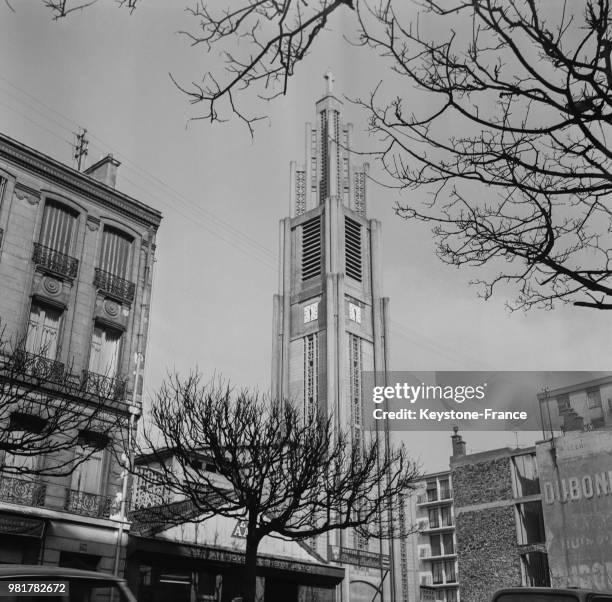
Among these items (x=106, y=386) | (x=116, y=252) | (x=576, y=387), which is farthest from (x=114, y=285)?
(x=576, y=387)

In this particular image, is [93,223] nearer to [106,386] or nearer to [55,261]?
[55,261]

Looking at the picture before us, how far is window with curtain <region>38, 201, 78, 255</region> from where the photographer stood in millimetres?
24736

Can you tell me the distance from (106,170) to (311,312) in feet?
154

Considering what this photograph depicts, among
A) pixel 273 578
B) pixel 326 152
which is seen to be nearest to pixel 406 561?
pixel 273 578

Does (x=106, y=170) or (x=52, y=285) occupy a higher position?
(x=106, y=170)

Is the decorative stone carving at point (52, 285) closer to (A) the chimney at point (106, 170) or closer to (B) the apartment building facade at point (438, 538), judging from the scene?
(A) the chimney at point (106, 170)

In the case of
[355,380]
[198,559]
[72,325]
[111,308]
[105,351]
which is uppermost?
[355,380]

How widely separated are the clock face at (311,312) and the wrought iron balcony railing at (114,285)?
1886 inches

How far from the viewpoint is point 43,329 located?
23594mm

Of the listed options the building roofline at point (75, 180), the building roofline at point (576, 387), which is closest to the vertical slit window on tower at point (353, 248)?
the building roofline at point (576, 387)

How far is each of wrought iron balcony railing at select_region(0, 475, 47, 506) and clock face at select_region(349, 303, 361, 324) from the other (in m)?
53.0

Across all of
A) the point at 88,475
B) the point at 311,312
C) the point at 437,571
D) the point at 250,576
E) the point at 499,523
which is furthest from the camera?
the point at 437,571

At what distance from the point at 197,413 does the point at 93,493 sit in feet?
12.9

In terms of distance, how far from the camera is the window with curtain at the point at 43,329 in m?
23.1
